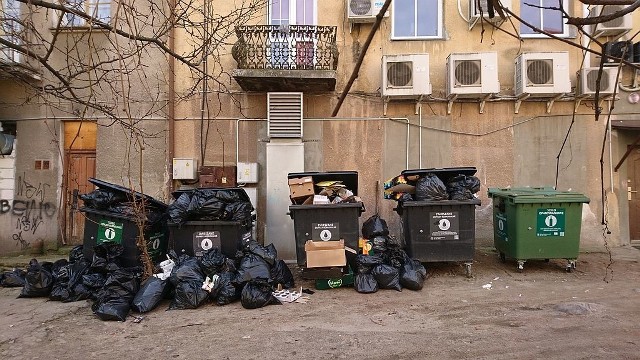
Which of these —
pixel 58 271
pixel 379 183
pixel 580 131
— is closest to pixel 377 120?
pixel 379 183

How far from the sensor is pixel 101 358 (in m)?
3.51

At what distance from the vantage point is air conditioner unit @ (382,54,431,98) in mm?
7395

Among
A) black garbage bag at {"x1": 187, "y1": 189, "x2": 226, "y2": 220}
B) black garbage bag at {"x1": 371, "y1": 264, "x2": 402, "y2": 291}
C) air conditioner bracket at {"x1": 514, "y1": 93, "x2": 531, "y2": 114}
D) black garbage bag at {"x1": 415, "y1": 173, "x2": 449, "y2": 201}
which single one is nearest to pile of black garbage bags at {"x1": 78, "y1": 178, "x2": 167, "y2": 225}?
black garbage bag at {"x1": 187, "y1": 189, "x2": 226, "y2": 220}

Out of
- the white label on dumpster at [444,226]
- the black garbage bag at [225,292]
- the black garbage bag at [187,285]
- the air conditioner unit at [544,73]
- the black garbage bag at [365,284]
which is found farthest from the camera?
the air conditioner unit at [544,73]

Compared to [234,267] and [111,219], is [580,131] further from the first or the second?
[111,219]

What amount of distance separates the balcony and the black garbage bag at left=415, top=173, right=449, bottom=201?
260cm

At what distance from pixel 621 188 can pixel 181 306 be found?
7.96m

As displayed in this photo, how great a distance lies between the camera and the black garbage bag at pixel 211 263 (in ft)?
16.4

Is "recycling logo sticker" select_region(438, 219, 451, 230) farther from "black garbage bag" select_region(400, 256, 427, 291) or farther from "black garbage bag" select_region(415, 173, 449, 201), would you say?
"black garbage bag" select_region(400, 256, 427, 291)

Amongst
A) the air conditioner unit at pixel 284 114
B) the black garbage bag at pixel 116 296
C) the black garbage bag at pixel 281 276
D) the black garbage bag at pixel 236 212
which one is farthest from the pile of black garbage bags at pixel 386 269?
the air conditioner unit at pixel 284 114

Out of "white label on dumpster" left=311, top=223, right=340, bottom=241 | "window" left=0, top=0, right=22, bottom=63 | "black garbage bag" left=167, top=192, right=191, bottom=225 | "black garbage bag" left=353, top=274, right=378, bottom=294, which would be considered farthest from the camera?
"white label on dumpster" left=311, top=223, right=340, bottom=241

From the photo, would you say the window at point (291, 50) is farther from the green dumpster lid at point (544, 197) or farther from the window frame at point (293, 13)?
the green dumpster lid at point (544, 197)

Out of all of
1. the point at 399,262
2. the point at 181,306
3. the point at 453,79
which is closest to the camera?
the point at 181,306

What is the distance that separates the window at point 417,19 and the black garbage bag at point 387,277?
190 inches
